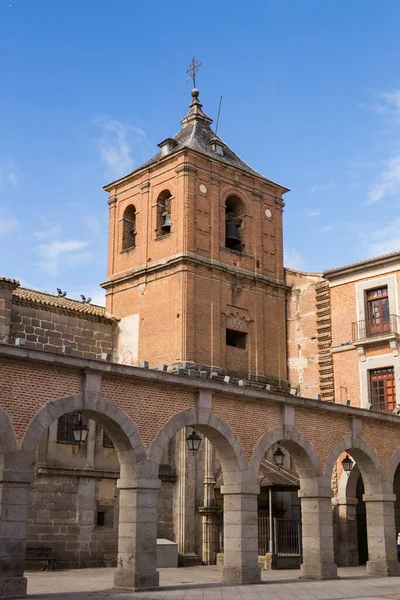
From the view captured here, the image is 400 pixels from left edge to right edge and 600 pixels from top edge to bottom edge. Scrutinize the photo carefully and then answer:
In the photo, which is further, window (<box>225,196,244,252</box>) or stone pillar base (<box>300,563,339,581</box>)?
window (<box>225,196,244,252</box>)

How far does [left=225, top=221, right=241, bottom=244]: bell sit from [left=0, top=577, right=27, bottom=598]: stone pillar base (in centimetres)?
1748

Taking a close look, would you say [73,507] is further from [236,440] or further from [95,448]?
[236,440]

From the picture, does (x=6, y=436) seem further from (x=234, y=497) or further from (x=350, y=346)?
(x=350, y=346)

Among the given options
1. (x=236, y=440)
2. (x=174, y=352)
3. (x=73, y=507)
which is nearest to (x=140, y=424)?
(x=236, y=440)

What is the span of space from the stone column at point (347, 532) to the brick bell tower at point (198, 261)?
5533mm

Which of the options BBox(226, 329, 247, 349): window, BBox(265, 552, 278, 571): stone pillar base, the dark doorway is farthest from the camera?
BBox(226, 329, 247, 349): window

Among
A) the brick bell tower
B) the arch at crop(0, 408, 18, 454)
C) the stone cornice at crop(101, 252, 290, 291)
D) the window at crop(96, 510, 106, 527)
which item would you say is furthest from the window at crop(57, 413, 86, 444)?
the arch at crop(0, 408, 18, 454)

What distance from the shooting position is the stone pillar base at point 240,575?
17245mm

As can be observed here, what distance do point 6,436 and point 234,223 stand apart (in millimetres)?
16846

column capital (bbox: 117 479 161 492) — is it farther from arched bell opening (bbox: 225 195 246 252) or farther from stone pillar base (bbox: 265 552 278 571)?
arched bell opening (bbox: 225 195 246 252)

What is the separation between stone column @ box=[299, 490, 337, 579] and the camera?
63.0ft

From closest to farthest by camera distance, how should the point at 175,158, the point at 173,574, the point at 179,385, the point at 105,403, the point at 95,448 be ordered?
the point at 105,403 < the point at 179,385 < the point at 173,574 < the point at 95,448 < the point at 175,158

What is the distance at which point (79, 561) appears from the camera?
2238 cm

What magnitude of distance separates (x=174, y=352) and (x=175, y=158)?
→ 748cm
